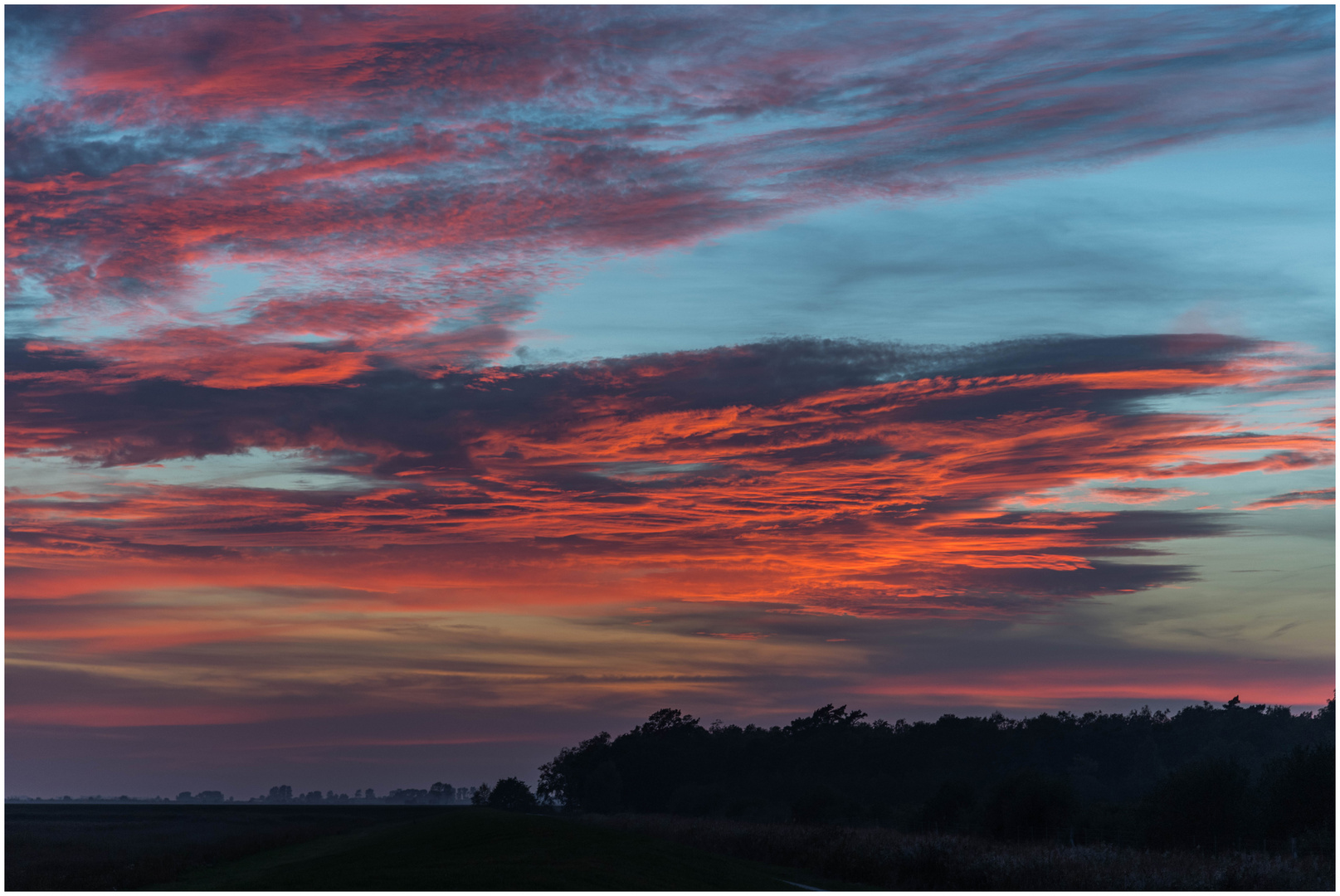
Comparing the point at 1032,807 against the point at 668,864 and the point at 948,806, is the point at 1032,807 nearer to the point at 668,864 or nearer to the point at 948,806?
the point at 948,806

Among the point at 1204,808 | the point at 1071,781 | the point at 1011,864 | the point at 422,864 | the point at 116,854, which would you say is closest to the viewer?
the point at 1011,864

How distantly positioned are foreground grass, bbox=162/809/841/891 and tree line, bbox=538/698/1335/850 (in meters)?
31.9

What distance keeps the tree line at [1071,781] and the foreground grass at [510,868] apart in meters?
31.9

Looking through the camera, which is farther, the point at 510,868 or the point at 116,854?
the point at 116,854

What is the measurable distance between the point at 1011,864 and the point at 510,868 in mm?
21130

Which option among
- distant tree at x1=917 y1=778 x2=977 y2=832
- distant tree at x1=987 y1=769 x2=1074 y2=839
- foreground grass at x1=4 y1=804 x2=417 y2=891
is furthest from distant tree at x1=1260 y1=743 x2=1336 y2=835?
foreground grass at x1=4 y1=804 x2=417 y2=891

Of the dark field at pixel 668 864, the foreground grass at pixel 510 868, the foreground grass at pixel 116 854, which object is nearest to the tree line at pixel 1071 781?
the dark field at pixel 668 864

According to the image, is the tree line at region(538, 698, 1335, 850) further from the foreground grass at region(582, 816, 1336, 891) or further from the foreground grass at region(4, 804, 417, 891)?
the foreground grass at region(4, 804, 417, 891)

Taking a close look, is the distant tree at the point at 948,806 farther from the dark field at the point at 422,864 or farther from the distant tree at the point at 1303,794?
the dark field at the point at 422,864

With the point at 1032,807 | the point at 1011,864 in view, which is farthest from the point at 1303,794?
the point at 1011,864

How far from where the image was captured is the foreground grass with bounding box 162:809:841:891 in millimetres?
41938

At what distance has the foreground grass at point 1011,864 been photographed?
40.5 metres

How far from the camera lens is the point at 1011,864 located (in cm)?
4638

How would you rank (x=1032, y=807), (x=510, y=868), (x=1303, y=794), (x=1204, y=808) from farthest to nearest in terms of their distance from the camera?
(x=1032, y=807)
(x=1204, y=808)
(x=1303, y=794)
(x=510, y=868)
